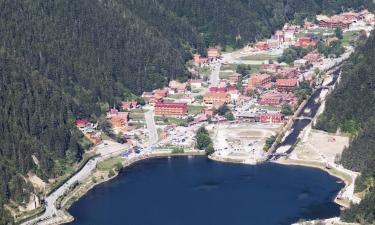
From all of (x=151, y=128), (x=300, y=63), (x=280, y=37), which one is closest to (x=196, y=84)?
(x=300, y=63)

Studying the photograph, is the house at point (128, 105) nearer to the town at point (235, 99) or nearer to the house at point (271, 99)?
the town at point (235, 99)

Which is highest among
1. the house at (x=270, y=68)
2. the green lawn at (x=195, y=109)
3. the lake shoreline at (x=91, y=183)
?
the house at (x=270, y=68)

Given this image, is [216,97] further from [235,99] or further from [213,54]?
[213,54]

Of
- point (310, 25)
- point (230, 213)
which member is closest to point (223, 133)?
point (230, 213)

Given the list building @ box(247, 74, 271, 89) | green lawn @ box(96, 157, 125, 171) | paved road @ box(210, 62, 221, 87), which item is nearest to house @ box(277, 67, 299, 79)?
building @ box(247, 74, 271, 89)

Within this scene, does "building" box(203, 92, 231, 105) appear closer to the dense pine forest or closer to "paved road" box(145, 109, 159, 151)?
"paved road" box(145, 109, 159, 151)

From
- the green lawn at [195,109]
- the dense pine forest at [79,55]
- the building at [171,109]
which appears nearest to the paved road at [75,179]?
the dense pine forest at [79,55]

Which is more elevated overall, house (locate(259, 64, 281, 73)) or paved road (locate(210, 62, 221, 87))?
house (locate(259, 64, 281, 73))
